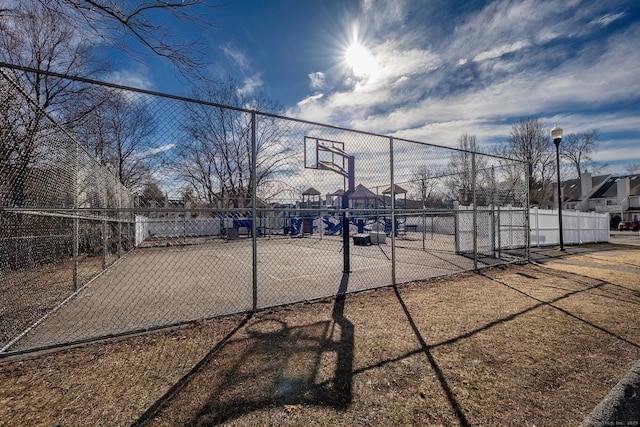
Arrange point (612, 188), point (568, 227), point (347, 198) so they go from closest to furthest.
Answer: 1. point (347, 198)
2. point (568, 227)
3. point (612, 188)

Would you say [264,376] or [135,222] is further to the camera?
[135,222]

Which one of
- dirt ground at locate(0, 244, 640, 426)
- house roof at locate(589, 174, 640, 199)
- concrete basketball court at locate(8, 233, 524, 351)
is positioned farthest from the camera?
house roof at locate(589, 174, 640, 199)

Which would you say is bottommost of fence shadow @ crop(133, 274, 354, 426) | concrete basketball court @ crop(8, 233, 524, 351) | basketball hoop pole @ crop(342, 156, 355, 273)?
concrete basketball court @ crop(8, 233, 524, 351)

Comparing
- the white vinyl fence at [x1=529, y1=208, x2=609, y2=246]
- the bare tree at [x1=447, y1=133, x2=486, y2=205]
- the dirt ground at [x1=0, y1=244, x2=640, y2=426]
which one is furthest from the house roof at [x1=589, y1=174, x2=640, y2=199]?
the dirt ground at [x1=0, y1=244, x2=640, y2=426]

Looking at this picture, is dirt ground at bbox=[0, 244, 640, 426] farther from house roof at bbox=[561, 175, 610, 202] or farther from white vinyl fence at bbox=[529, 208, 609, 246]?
house roof at bbox=[561, 175, 610, 202]

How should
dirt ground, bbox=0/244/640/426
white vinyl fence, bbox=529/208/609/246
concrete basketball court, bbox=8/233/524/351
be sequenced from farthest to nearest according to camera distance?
1. white vinyl fence, bbox=529/208/609/246
2. concrete basketball court, bbox=8/233/524/351
3. dirt ground, bbox=0/244/640/426

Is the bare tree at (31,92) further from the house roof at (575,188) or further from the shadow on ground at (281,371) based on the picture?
the house roof at (575,188)

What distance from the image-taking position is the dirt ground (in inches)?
81.9

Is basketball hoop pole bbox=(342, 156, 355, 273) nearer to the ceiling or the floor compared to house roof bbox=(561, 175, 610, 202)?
nearer to the floor

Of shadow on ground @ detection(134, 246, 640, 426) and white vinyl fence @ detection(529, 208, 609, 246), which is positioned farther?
white vinyl fence @ detection(529, 208, 609, 246)

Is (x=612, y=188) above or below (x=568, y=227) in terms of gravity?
above

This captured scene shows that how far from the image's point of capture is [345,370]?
264 centimetres

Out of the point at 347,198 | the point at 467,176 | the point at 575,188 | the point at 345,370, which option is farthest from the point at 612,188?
the point at 345,370

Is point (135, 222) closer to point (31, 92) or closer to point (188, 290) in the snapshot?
point (188, 290)
